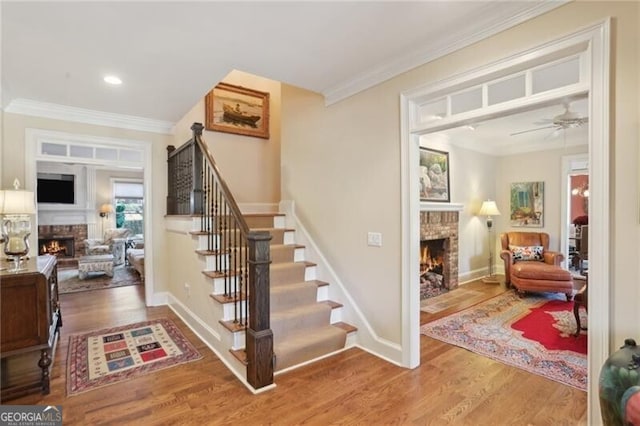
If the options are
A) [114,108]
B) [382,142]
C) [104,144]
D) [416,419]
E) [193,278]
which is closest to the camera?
[416,419]

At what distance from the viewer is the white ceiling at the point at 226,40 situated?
2.07m

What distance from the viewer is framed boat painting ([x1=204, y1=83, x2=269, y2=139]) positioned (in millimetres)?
4984

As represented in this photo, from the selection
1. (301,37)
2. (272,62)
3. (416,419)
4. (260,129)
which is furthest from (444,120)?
(260,129)

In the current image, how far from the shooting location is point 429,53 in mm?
2562

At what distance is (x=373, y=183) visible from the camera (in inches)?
121

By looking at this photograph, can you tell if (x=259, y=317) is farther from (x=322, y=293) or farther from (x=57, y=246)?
(x=57, y=246)

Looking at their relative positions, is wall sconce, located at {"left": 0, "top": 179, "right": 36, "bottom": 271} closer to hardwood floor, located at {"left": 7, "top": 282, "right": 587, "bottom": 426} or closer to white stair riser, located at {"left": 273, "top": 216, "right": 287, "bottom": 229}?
hardwood floor, located at {"left": 7, "top": 282, "right": 587, "bottom": 426}

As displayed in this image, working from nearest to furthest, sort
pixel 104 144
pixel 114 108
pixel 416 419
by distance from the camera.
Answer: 1. pixel 416 419
2. pixel 114 108
3. pixel 104 144

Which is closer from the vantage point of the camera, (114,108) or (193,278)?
(193,278)

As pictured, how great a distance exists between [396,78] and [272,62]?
3.61 feet

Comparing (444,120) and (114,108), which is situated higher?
(114,108)

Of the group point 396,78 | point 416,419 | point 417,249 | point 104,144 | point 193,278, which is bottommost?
point 416,419

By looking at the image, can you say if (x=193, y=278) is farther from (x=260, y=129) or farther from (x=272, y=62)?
(x=260, y=129)

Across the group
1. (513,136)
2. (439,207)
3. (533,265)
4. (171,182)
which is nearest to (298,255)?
(171,182)
